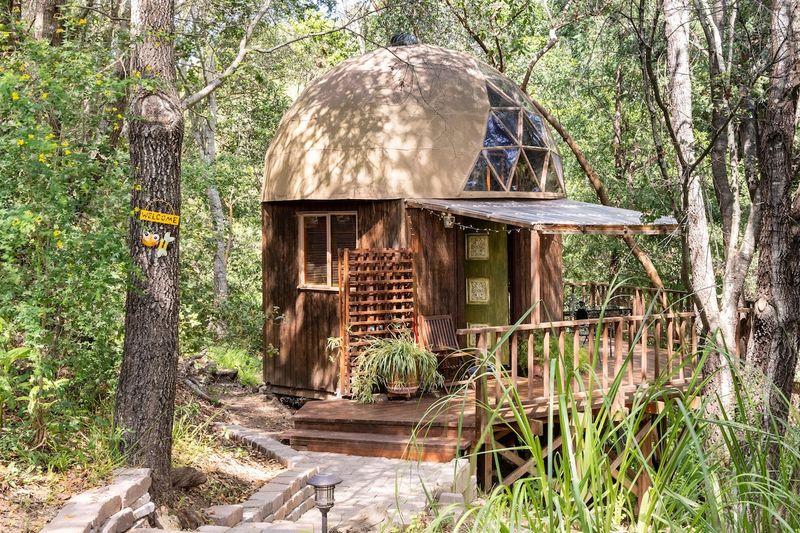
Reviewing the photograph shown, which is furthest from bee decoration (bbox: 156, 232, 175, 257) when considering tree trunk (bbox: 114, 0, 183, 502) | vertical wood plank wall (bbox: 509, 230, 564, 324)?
vertical wood plank wall (bbox: 509, 230, 564, 324)

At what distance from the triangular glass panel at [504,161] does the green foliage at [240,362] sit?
203 inches

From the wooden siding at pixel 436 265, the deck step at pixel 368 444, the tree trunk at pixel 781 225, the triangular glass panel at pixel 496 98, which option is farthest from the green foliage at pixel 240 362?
the tree trunk at pixel 781 225

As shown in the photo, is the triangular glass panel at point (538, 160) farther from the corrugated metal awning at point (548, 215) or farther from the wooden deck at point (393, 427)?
the wooden deck at point (393, 427)

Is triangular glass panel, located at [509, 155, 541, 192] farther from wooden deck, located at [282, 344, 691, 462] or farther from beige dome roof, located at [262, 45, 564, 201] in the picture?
wooden deck, located at [282, 344, 691, 462]

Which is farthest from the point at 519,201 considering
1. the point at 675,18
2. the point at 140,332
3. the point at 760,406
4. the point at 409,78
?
the point at 140,332

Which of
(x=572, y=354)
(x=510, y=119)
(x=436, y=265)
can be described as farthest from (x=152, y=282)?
(x=510, y=119)

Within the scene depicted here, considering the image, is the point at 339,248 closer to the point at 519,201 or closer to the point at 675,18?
the point at 519,201

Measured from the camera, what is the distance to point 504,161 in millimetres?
11297

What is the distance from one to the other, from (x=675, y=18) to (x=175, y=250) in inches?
216

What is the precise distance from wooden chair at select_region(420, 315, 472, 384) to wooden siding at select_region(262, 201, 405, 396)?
1.13m

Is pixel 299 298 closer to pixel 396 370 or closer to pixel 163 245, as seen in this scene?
pixel 396 370

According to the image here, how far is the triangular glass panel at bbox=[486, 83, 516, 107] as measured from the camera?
11527 millimetres

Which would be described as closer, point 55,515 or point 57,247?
point 55,515

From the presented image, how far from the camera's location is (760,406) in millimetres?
5730
